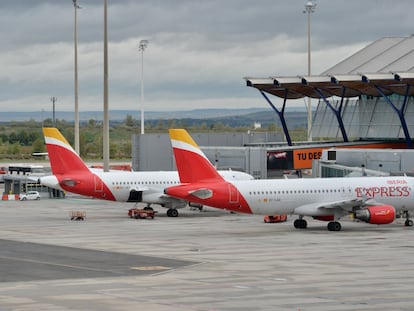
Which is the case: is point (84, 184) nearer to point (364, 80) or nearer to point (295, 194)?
point (295, 194)

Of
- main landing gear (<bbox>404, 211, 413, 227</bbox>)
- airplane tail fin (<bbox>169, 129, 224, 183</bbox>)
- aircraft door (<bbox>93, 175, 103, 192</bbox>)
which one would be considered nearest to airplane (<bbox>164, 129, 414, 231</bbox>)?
airplane tail fin (<bbox>169, 129, 224, 183</bbox>)

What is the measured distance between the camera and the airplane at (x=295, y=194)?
70375 mm

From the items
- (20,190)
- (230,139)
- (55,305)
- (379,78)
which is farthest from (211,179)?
(230,139)

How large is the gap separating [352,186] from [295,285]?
28870 mm

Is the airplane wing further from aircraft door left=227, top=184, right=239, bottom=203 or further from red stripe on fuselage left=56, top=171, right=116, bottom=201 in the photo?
red stripe on fuselage left=56, top=171, right=116, bottom=201

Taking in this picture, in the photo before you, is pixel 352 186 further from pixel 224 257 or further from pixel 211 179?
pixel 224 257

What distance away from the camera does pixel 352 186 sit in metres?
73.3

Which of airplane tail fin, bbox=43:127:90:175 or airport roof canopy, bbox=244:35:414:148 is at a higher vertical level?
airport roof canopy, bbox=244:35:414:148

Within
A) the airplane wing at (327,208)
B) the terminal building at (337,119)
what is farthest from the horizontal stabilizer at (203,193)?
the terminal building at (337,119)

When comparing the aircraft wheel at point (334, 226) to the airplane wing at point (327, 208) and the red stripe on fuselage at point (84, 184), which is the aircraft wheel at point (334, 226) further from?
the red stripe on fuselage at point (84, 184)

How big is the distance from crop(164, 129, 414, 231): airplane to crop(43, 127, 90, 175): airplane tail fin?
46.2 ft

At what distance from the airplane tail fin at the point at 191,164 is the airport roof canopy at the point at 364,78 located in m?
37.4

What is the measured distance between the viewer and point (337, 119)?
126312 millimetres

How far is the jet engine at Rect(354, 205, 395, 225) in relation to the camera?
70125 millimetres
